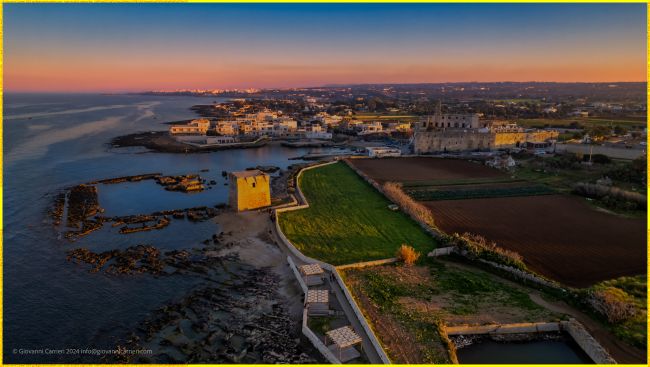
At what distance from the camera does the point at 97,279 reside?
14.4 m

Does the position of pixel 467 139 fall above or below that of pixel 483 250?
above

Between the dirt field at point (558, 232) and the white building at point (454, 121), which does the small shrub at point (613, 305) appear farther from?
the white building at point (454, 121)

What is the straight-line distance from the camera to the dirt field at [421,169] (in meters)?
29.2

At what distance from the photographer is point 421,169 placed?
106 ft

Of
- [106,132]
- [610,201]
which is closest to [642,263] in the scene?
[610,201]

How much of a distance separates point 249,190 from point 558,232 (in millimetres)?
14404

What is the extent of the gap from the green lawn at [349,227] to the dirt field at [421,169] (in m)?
5.20

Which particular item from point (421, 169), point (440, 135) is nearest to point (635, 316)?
point (421, 169)

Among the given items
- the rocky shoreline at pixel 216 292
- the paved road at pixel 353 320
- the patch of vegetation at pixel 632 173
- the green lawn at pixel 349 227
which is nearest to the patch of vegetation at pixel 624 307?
the green lawn at pixel 349 227

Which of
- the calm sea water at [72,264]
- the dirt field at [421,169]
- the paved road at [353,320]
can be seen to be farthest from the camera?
the dirt field at [421,169]

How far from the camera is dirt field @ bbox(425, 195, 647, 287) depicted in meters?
14.1

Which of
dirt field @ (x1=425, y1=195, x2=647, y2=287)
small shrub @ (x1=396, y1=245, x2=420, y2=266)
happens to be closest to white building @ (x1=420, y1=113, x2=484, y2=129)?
dirt field @ (x1=425, y1=195, x2=647, y2=287)

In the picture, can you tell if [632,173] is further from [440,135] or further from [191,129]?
[191,129]

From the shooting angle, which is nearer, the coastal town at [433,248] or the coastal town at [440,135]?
the coastal town at [433,248]
